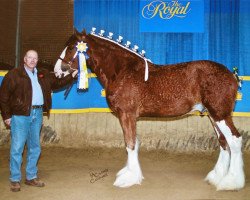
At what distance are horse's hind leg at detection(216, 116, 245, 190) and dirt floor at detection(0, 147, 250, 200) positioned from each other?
0.34ft

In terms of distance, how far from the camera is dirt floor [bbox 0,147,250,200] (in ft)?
13.3

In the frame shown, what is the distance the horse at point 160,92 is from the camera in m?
4.33

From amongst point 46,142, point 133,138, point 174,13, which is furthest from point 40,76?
point 174,13

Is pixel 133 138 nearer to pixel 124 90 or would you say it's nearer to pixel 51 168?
pixel 124 90

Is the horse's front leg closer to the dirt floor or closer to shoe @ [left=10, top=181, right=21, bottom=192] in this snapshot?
the dirt floor

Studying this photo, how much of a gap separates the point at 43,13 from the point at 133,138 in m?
9.84

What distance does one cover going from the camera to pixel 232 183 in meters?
4.23

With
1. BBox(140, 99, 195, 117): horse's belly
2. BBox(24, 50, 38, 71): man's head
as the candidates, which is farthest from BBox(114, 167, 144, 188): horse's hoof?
BBox(24, 50, 38, 71): man's head

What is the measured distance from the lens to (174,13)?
6.46m

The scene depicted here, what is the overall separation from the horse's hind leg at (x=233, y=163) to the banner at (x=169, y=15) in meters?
2.78

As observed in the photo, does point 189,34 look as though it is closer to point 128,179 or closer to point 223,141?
point 223,141

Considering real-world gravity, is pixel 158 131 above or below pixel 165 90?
below

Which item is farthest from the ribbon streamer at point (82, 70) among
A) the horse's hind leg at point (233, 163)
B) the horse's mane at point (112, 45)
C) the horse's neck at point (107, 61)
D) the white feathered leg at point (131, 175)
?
the horse's hind leg at point (233, 163)

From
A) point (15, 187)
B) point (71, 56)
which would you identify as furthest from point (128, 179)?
point (71, 56)
